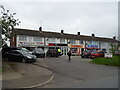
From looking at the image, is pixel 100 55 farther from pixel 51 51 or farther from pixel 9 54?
pixel 9 54

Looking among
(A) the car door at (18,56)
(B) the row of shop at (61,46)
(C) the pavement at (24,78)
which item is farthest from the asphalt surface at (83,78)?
(B) the row of shop at (61,46)

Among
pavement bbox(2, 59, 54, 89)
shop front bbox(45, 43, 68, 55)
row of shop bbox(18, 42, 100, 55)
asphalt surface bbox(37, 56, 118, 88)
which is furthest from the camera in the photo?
shop front bbox(45, 43, 68, 55)

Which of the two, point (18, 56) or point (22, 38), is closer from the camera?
point (18, 56)

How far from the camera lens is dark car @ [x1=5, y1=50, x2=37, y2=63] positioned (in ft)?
66.0

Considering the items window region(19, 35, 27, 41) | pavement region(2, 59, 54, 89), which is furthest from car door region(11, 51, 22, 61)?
window region(19, 35, 27, 41)

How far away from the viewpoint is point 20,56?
20.7 m

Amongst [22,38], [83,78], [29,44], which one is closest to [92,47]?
[29,44]

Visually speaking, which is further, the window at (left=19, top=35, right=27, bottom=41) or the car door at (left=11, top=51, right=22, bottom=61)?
the window at (left=19, top=35, right=27, bottom=41)

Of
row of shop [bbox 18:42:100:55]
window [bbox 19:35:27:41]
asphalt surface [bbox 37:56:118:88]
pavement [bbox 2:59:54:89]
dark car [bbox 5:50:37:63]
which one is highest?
window [bbox 19:35:27:41]

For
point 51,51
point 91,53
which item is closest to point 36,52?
point 51,51

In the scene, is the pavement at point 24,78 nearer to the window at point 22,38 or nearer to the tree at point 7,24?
the tree at point 7,24

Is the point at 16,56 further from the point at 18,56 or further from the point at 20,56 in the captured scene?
the point at 20,56

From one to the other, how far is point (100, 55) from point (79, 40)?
21951mm

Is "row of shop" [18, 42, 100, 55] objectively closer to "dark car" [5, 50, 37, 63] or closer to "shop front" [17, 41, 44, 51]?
"shop front" [17, 41, 44, 51]
